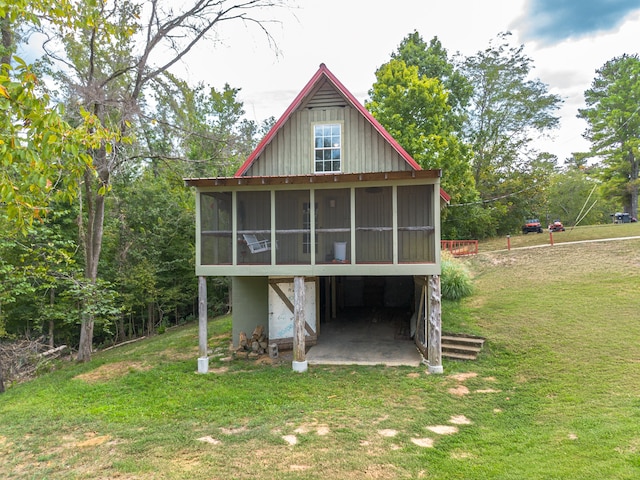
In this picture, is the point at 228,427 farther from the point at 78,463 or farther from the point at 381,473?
the point at 381,473

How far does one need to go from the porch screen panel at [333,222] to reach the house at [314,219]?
0.10ft

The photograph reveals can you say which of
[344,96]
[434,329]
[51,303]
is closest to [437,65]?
[344,96]

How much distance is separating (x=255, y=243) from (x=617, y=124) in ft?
107

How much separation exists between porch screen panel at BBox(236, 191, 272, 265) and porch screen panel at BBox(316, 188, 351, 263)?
147 cm

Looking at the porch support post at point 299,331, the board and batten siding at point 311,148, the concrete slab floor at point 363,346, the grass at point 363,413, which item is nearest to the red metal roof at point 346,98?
the board and batten siding at point 311,148

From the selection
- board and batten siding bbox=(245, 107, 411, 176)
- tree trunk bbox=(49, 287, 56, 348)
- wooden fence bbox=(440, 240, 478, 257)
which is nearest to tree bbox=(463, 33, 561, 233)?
wooden fence bbox=(440, 240, 478, 257)

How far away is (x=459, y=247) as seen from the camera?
2044cm

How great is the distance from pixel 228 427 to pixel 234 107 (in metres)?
26.4

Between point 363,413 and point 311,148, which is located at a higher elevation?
point 311,148

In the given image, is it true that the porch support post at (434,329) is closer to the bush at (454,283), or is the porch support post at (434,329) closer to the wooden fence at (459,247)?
the bush at (454,283)

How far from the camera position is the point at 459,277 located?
45.4ft

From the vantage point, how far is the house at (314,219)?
29.1 ft

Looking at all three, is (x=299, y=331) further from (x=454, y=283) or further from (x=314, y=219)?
(x=454, y=283)

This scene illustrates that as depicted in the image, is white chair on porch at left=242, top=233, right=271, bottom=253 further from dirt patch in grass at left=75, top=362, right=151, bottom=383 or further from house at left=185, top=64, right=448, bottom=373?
dirt patch in grass at left=75, top=362, right=151, bottom=383
